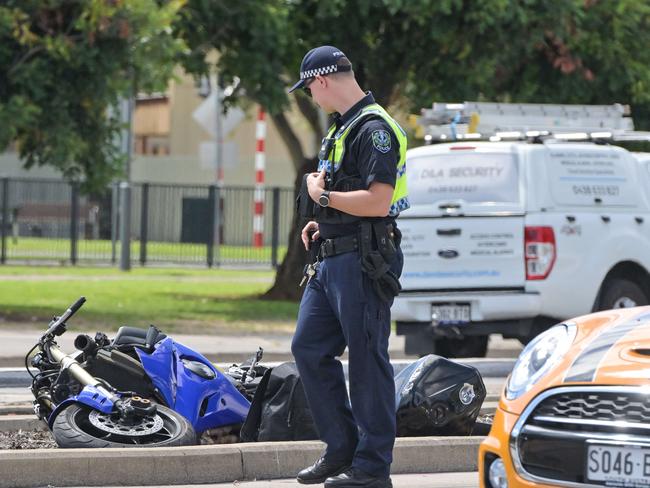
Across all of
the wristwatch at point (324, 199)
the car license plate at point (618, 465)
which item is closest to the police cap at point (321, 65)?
the wristwatch at point (324, 199)

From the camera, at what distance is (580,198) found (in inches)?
520

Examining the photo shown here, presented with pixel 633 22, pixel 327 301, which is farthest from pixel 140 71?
pixel 327 301

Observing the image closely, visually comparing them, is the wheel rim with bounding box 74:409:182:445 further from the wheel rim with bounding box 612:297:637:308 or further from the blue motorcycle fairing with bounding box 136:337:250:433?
the wheel rim with bounding box 612:297:637:308

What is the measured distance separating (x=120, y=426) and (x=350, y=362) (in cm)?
144

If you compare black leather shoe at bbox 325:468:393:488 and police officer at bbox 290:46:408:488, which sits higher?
police officer at bbox 290:46:408:488

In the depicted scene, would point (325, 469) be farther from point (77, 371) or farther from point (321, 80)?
point (321, 80)

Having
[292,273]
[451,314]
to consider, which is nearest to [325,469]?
[451,314]

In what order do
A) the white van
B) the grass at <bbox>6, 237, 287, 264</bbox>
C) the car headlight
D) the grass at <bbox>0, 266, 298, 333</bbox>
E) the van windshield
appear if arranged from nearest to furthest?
the car headlight, the white van, the van windshield, the grass at <bbox>0, 266, 298, 333</bbox>, the grass at <bbox>6, 237, 287, 264</bbox>

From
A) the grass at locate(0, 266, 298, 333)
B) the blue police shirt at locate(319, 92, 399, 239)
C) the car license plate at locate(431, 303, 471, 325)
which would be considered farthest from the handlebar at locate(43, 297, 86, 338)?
the grass at locate(0, 266, 298, 333)

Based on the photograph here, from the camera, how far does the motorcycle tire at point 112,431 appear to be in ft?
23.0

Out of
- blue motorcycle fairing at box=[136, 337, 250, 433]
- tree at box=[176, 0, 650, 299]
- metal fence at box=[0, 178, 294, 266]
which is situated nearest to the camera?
blue motorcycle fairing at box=[136, 337, 250, 433]

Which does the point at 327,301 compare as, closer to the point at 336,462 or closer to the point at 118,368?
the point at 336,462

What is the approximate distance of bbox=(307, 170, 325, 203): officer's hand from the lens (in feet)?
20.4

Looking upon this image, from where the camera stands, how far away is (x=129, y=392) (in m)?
7.25
